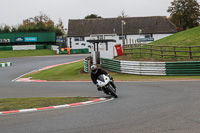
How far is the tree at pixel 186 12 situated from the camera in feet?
286

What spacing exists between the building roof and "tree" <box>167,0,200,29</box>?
16615 mm

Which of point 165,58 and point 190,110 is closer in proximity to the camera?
point 190,110

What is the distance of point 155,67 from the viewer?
23.3 metres

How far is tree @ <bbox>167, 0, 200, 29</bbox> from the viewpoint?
87250 mm

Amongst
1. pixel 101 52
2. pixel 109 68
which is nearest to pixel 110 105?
pixel 109 68

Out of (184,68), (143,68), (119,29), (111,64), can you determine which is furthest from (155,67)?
(119,29)

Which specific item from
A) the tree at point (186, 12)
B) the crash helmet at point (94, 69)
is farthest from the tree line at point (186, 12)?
the crash helmet at point (94, 69)

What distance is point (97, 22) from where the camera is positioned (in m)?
74.6

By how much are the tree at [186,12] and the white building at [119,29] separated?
1678cm

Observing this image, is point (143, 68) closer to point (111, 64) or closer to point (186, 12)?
point (111, 64)

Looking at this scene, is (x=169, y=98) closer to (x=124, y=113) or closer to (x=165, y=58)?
(x=124, y=113)

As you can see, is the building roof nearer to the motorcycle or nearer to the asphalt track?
the motorcycle

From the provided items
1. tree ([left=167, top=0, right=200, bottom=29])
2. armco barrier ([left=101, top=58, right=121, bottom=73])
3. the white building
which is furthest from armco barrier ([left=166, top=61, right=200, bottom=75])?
tree ([left=167, top=0, right=200, bottom=29])

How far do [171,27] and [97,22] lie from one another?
17915 millimetres
